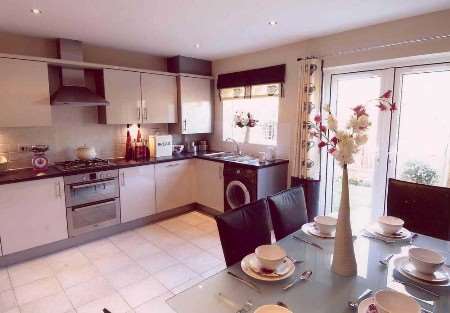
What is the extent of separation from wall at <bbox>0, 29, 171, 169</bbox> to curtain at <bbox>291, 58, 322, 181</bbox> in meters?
2.15

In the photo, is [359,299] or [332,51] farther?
[332,51]

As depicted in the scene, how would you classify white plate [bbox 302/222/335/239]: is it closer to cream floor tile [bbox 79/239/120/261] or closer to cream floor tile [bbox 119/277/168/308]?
cream floor tile [bbox 119/277/168/308]

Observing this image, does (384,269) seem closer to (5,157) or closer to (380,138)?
(380,138)

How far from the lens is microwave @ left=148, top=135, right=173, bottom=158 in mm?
3826

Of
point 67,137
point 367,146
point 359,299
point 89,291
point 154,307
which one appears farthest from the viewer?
point 67,137

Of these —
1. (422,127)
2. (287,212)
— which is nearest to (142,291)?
(287,212)

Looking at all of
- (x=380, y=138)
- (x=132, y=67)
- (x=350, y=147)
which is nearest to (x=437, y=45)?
(x=380, y=138)

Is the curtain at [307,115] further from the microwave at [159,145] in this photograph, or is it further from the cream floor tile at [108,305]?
the cream floor tile at [108,305]

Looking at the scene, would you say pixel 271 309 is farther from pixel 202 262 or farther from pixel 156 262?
pixel 156 262

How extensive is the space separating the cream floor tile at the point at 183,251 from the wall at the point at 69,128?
1623 mm

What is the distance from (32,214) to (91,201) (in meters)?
0.56

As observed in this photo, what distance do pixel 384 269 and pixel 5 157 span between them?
360 centimetres

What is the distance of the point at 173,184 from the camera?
3850 mm

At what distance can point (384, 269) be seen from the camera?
133cm
